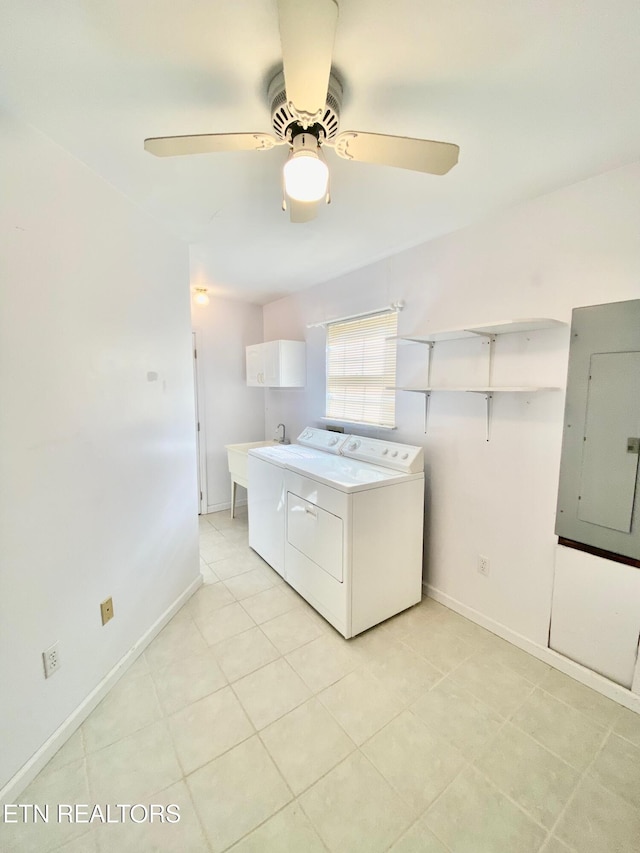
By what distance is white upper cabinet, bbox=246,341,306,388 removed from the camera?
336 cm

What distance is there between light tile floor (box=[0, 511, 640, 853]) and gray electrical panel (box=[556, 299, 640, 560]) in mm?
811

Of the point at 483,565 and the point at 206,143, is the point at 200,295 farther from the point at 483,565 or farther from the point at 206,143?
the point at 483,565

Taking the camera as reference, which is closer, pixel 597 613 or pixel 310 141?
pixel 310 141

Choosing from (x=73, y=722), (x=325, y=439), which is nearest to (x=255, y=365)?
(x=325, y=439)

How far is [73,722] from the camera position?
1.44 m

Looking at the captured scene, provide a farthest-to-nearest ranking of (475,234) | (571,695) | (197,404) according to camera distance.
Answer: (197,404) → (475,234) → (571,695)

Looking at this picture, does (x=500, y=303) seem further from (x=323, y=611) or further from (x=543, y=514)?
(x=323, y=611)

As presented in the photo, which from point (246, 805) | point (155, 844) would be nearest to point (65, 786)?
point (155, 844)

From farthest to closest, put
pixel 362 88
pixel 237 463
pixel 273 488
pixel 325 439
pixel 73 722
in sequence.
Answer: pixel 237 463
pixel 325 439
pixel 273 488
pixel 73 722
pixel 362 88

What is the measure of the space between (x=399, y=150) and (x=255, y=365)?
290 centimetres

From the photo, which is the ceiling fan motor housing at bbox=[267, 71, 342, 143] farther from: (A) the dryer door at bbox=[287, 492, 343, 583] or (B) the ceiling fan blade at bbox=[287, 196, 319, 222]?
(A) the dryer door at bbox=[287, 492, 343, 583]

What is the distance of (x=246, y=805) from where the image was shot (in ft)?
3.92

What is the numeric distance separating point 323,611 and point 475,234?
7.96 ft

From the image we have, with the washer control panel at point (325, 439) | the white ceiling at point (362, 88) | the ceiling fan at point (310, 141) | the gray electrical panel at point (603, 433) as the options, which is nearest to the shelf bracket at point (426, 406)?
the washer control panel at point (325, 439)
